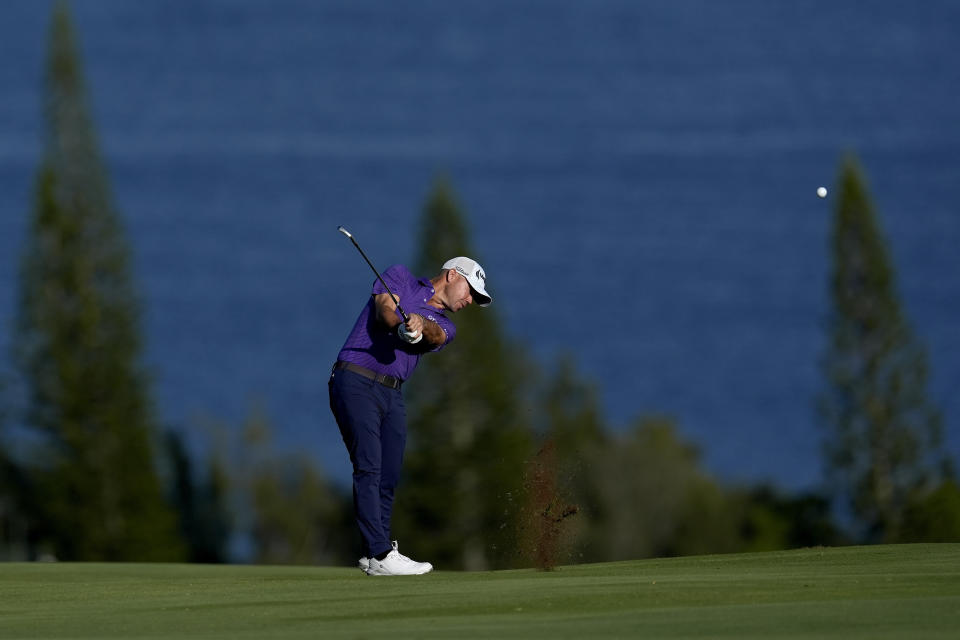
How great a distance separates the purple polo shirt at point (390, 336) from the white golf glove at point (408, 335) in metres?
0.33

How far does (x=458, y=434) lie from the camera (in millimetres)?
50594

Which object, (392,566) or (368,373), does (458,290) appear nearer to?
(368,373)

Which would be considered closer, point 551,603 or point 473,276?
point 551,603

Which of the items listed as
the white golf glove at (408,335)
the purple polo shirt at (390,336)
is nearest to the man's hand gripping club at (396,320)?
the white golf glove at (408,335)

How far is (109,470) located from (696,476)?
29060mm

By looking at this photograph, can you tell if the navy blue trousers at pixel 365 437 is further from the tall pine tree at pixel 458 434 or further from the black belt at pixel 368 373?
the tall pine tree at pixel 458 434

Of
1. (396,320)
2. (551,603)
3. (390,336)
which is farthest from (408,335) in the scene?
(551,603)

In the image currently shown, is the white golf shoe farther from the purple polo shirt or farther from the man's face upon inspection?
the man's face

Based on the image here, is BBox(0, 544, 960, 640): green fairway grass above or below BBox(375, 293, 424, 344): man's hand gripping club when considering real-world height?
below

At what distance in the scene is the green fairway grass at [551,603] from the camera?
280 inches

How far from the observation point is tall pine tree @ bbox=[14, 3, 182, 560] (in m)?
48.9

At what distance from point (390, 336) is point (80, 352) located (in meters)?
40.7

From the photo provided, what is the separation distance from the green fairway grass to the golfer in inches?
13.3

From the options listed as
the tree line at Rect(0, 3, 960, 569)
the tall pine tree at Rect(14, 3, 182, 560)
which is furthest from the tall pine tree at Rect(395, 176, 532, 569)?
the tall pine tree at Rect(14, 3, 182, 560)
